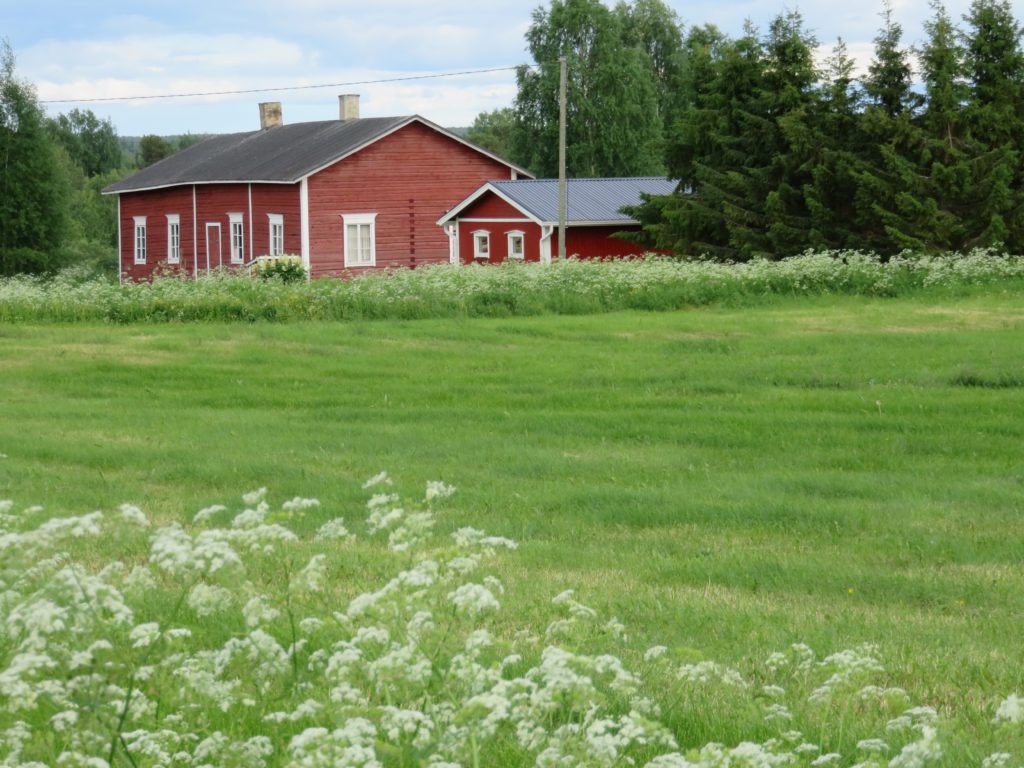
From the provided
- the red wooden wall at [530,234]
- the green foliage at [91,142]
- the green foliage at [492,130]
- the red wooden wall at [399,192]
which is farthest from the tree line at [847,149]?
the green foliage at [91,142]

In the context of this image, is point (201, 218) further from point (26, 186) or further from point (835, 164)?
point (835, 164)

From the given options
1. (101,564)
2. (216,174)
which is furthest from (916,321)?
(216,174)

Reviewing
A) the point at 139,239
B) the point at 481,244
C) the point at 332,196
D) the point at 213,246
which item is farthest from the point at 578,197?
the point at 139,239

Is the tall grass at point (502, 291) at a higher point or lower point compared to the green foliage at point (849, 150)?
lower

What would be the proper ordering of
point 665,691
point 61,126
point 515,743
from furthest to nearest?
point 61,126
point 665,691
point 515,743

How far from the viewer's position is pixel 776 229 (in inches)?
1335

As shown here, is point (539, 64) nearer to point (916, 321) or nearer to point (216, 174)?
point (216, 174)

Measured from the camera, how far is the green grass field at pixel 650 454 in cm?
661

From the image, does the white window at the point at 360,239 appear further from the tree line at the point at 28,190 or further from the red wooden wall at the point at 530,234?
the tree line at the point at 28,190

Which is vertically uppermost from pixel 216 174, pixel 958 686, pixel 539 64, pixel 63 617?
pixel 539 64

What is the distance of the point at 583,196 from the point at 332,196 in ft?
25.6

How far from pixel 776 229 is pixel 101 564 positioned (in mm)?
28412

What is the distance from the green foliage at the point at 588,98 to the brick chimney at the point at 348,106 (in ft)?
52.4

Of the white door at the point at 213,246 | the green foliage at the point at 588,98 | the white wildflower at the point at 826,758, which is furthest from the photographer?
the green foliage at the point at 588,98
